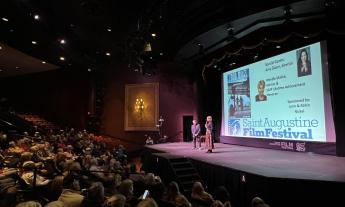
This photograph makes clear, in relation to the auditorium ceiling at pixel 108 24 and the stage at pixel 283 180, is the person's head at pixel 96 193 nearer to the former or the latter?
the stage at pixel 283 180

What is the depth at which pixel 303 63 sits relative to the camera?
25.3 feet

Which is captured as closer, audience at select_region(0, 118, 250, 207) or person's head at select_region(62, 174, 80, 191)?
audience at select_region(0, 118, 250, 207)

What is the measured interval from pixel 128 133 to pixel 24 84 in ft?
24.8

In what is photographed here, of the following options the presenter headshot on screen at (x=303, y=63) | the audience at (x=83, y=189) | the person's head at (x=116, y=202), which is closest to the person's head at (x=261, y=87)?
the presenter headshot on screen at (x=303, y=63)

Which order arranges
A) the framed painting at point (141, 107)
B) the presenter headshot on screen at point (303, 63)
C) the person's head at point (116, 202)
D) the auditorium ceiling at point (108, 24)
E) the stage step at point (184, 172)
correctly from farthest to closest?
the framed painting at point (141, 107)
the auditorium ceiling at point (108, 24)
the presenter headshot on screen at point (303, 63)
the stage step at point (184, 172)
the person's head at point (116, 202)

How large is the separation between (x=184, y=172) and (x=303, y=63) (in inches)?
168

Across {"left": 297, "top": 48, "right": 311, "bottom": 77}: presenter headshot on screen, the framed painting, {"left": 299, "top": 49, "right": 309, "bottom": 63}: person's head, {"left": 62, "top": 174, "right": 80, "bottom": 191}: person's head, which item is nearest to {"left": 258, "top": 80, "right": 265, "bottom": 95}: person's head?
{"left": 297, "top": 48, "right": 311, "bottom": 77}: presenter headshot on screen

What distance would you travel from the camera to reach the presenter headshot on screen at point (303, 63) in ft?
24.9

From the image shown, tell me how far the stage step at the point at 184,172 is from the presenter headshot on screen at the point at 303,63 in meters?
3.83

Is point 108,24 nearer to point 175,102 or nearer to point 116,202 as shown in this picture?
point 175,102

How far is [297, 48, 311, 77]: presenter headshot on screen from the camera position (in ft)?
24.9

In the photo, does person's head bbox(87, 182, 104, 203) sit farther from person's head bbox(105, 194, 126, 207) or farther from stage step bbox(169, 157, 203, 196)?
stage step bbox(169, 157, 203, 196)

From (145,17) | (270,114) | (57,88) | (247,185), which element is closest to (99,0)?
(145,17)

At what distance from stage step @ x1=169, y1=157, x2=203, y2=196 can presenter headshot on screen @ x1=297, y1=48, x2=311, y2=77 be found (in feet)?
12.6
